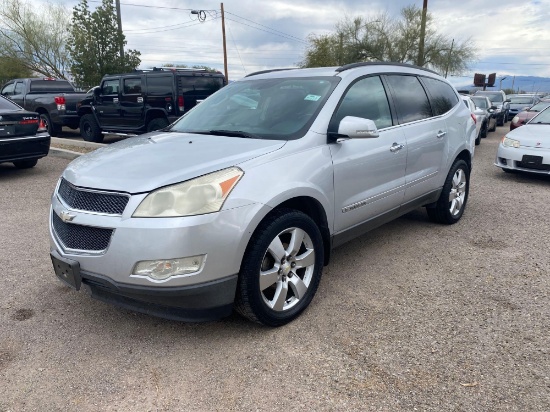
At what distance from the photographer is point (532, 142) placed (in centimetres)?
764

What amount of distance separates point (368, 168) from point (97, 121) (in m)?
10.4

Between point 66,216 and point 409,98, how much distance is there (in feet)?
10.8

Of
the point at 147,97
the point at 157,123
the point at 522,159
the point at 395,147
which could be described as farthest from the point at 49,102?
the point at 522,159

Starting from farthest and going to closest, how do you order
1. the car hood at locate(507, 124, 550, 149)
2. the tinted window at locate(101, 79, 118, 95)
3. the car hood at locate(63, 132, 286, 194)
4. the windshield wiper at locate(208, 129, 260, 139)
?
the tinted window at locate(101, 79, 118, 95) → the car hood at locate(507, 124, 550, 149) → the windshield wiper at locate(208, 129, 260, 139) → the car hood at locate(63, 132, 286, 194)

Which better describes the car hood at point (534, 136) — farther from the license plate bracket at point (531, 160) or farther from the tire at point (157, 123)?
the tire at point (157, 123)

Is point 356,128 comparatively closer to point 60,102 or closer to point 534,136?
point 534,136

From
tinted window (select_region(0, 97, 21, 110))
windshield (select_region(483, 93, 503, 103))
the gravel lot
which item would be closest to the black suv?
tinted window (select_region(0, 97, 21, 110))

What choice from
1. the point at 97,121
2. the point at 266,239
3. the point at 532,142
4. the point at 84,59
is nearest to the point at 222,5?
the point at 84,59

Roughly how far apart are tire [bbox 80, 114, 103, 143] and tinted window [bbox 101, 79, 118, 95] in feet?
3.12

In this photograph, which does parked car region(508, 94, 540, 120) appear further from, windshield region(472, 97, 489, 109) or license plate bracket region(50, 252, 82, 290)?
license plate bracket region(50, 252, 82, 290)

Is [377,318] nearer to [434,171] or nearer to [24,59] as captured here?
[434,171]

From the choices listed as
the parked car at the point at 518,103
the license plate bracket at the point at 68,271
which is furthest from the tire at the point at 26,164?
the parked car at the point at 518,103

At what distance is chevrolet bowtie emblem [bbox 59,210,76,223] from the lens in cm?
273

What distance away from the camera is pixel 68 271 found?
9.01 feet
